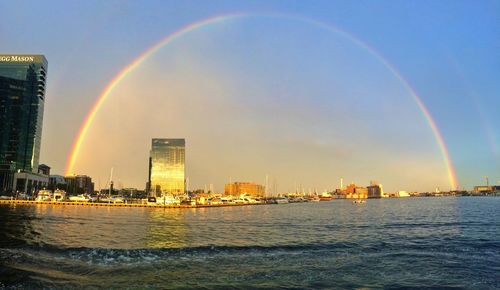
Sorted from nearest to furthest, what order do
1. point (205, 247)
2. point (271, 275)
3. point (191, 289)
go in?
point (191, 289) < point (271, 275) < point (205, 247)

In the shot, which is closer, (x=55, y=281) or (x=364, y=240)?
(x=55, y=281)

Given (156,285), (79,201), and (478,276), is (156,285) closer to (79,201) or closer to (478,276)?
(478,276)

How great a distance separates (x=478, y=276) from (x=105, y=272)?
2368cm

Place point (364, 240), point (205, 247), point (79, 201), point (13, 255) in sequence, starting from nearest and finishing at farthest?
point (13, 255)
point (205, 247)
point (364, 240)
point (79, 201)

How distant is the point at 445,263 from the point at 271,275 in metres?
14.6

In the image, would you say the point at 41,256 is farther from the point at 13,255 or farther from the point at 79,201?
the point at 79,201

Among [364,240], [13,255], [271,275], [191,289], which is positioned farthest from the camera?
[364,240]

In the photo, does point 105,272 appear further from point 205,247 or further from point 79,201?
point 79,201

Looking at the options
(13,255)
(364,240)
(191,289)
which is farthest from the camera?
(364,240)

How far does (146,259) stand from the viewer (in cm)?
3109

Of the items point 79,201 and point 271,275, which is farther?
point 79,201

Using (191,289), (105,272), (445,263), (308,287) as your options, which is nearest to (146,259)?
(105,272)

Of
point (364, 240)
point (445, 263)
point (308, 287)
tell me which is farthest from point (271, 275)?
point (364, 240)

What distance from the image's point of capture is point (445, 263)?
3139 centimetres
